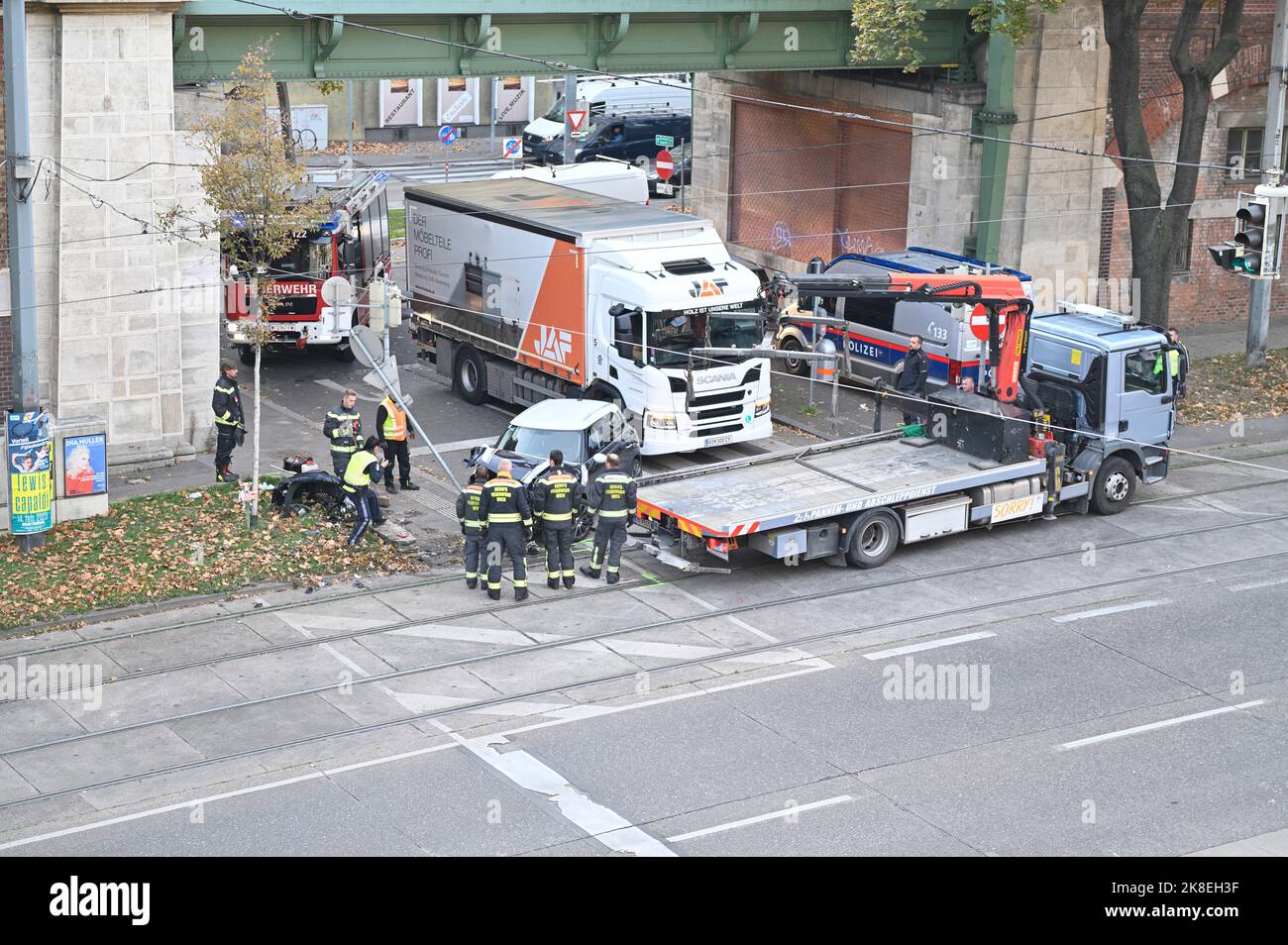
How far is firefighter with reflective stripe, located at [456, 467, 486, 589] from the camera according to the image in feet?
61.5

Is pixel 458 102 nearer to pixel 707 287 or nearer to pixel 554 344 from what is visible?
pixel 554 344

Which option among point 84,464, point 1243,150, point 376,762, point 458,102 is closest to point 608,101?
point 458,102

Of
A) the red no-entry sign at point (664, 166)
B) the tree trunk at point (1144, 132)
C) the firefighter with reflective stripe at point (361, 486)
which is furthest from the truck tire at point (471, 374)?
the red no-entry sign at point (664, 166)

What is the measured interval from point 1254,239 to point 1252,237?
0.04 m

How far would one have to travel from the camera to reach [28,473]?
1934 cm

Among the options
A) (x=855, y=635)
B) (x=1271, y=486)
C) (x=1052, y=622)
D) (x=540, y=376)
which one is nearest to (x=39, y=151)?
(x=540, y=376)

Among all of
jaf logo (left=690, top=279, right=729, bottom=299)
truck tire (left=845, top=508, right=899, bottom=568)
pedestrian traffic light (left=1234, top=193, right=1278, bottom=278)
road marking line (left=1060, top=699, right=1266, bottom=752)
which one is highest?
pedestrian traffic light (left=1234, top=193, right=1278, bottom=278)

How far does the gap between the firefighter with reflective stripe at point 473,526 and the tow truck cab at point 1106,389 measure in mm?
7760

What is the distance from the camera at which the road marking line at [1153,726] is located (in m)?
15.2

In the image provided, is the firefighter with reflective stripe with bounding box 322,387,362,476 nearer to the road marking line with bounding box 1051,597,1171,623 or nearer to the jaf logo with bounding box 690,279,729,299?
the jaf logo with bounding box 690,279,729,299

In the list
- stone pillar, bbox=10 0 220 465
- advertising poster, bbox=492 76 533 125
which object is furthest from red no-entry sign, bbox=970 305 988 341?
advertising poster, bbox=492 76 533 125

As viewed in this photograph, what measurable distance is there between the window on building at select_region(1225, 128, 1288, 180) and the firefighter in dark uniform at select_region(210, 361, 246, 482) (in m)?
21.1

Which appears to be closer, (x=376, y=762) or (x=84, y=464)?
(x=376, y=762)

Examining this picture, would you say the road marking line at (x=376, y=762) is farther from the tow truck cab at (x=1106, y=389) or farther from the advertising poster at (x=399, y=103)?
the advertising poster at (x=399, y=103)
